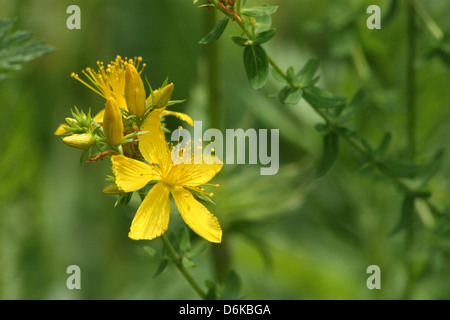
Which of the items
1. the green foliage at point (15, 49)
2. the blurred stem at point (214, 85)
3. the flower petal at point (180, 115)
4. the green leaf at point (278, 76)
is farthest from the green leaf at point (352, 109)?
the green foliage at point (15, 49)

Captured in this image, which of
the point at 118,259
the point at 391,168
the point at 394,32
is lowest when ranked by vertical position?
the point at 118,259

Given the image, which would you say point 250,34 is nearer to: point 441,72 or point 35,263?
point 441,72

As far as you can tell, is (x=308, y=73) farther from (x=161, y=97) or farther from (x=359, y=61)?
(x=359, y=61)

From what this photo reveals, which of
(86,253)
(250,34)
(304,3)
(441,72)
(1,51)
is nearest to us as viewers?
(250,34)

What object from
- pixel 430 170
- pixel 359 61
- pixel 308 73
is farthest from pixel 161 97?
pixel 359 61
